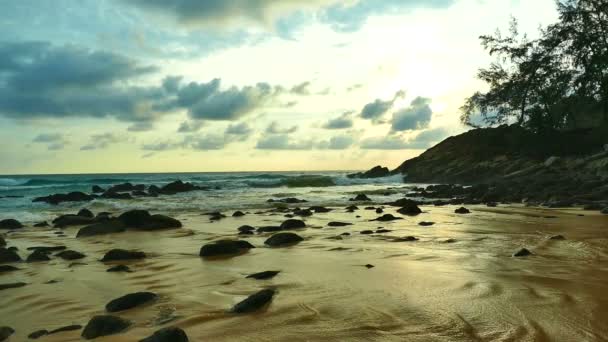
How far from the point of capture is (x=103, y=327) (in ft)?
15.1

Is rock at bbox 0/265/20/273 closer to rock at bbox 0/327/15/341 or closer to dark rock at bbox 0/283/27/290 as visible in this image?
dark rock at bbox 0/283/27/290

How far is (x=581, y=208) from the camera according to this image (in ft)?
54.6

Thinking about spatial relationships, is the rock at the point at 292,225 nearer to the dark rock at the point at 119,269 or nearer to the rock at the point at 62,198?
the dark rock at the point at 119,269

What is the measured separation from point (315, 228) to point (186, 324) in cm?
846

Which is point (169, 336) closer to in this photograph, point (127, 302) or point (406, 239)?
point (127, 302)

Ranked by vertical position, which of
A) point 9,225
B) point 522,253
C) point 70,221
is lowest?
point 9,225

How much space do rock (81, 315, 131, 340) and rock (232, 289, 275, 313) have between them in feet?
3.64

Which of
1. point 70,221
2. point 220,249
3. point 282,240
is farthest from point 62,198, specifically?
point 220,249

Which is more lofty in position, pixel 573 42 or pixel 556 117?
pixel 573 42

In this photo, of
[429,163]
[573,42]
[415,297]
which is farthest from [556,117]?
[415,297]

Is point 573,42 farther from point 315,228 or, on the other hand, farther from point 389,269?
point 389,269

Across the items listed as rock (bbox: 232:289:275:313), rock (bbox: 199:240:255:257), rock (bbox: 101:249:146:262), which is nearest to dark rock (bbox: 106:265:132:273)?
rock (bbox: 101:249:146:262)

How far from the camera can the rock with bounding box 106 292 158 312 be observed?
17.8 ft

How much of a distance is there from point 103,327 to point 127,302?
863 millimetres
